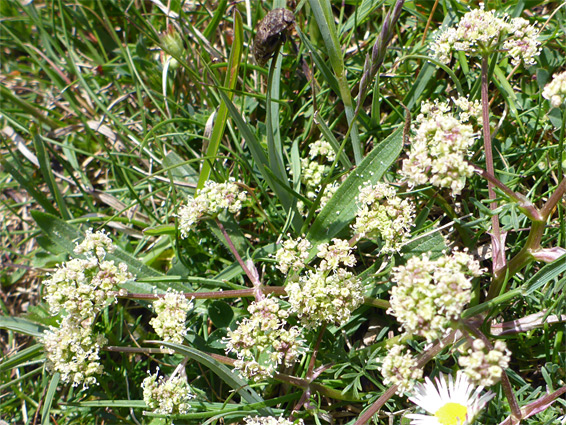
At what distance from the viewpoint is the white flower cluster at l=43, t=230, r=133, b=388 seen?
110 inches

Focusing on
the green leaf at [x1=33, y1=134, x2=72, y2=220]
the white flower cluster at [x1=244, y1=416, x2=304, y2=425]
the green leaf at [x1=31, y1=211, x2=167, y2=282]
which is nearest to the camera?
the white flower cluster at [x1=244, y1=416, x2=304, y2=425]

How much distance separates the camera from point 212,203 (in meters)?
3.11

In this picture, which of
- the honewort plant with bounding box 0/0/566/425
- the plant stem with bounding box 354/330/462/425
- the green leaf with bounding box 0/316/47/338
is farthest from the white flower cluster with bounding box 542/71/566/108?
the green leaf with bounding box 0/316/47/338

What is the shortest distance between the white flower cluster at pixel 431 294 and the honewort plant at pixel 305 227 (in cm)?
1

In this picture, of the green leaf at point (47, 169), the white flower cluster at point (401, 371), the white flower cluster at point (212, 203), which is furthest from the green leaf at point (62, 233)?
the white flower cluster at point (401, 371)

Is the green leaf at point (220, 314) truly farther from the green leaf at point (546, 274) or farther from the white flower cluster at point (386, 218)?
the green leaf at point (546, 274)

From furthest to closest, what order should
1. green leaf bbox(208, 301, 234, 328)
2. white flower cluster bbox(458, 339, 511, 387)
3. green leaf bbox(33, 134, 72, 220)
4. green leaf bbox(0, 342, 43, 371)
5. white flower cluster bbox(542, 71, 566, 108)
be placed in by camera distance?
1. green leaf bbox(33, 134, 72, 220)
2. green leaf bbox(0, 342, 43, 371)
3. green leaf bbox(208, 301, 234, 328)
4. white flower cluster bbox(542, 71, 566, 108)
5. white flower cluster bbox(458, 339, 511, 387)

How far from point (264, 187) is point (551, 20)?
2.21m

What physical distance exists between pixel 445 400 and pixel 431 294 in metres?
0.84

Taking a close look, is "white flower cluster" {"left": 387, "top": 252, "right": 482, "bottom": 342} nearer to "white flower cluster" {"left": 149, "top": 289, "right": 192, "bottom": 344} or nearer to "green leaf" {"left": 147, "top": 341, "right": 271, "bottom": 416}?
"green leaf" {"left": 147, "top": 341, "right": 271, "bottom": 416}

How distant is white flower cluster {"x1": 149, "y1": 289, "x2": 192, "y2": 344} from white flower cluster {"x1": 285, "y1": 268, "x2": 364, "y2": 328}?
0.61 m

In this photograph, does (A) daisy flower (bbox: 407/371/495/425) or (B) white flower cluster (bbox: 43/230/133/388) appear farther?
(B) white flower cluster (bbox: 43/230/133/388)

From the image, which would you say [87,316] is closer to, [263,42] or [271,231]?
[271,231]

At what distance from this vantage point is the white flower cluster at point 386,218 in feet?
8.98
